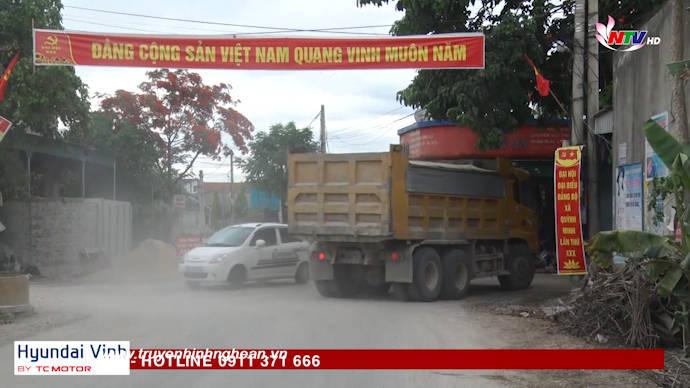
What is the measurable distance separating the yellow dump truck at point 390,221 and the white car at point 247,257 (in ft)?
7.92

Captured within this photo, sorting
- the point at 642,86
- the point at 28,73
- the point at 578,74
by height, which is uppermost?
the point at 28,73

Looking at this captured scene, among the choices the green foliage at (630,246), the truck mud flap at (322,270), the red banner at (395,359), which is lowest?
the red banner at (395,359)

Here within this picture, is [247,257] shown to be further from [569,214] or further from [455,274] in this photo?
[569,214]

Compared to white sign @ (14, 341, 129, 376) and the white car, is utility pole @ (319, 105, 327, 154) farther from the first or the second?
white sign @ (14, 341, 129, 376)

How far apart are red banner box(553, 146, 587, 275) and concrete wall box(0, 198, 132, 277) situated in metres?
14.5

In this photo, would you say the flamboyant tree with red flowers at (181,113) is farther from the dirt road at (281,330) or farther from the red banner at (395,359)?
the red banner at (395,359)

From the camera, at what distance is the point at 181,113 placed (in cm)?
2391

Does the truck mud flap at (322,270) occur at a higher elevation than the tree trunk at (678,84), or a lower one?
lower

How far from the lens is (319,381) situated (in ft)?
23.3

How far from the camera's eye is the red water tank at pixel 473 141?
22.1 metres

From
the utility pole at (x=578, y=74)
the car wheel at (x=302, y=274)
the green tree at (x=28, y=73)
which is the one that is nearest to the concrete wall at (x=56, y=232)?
the green tree at (x=28, y=73)

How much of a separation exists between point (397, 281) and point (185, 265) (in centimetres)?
544

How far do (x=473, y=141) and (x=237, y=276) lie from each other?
32.1 ft

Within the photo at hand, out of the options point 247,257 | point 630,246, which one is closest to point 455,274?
point 247,257
